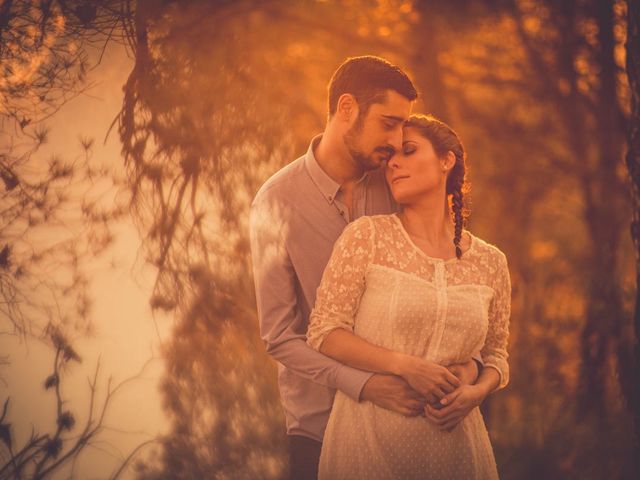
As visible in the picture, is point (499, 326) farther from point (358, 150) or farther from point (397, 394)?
point (358, 150)

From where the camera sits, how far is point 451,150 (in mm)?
2309

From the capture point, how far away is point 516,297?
3.01 meters

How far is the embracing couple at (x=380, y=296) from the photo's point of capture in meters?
2.14

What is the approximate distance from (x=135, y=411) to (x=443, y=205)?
157 centimetres

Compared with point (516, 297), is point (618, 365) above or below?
below

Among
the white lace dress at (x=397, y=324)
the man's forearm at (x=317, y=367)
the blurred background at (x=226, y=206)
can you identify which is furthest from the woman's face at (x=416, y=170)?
the blurred background at (x=226, y=206)

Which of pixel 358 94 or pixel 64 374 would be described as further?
pixel 64 374

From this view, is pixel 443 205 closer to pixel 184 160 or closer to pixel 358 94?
pixel 358 94

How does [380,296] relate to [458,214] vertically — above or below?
below

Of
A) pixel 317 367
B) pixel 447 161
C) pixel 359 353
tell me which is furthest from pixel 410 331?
pixel 447 161

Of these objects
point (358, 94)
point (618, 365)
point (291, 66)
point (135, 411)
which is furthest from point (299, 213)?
point (618, 365)

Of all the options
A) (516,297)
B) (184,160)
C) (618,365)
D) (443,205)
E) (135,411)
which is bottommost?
(135,411)

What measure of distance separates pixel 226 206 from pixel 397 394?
132 centimetres

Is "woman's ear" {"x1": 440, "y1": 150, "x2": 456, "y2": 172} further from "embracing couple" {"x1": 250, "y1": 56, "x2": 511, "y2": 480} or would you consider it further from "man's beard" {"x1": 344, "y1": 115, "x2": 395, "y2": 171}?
"man's beard" {"x1": 344, "y1": 115, "x2": 395, "y2": 171}
